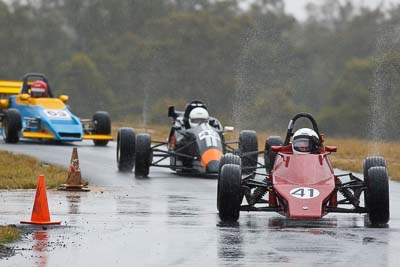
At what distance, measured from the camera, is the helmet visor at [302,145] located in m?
18.4

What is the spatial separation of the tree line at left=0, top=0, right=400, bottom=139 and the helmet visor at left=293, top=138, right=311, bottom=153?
3112 centimetres

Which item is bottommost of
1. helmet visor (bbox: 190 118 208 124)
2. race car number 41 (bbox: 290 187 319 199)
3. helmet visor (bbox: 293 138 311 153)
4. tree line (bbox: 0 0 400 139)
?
race car number 41 (bbox: 290 187 319 199)

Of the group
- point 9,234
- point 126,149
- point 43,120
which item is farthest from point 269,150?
point 9,234

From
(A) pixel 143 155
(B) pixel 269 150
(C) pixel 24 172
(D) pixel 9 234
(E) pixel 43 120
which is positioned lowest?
(D) pixel 9 234

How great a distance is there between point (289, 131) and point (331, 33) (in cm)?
3568

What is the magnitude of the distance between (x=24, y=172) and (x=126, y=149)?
283cm

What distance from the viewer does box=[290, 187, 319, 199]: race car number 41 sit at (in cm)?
1686

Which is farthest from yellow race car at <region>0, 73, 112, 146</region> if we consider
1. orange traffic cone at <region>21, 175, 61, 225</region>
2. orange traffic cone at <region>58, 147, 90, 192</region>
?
orange traffic cone at <region>21, 175, 61, 225</region>

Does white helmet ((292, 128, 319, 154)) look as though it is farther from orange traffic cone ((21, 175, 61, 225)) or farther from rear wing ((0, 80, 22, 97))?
rear wing ((0, 80, 22, 97))

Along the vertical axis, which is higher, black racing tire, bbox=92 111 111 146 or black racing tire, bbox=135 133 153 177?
black racing tire, bbox=92 111 111 146

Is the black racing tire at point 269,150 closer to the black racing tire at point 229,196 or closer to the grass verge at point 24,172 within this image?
the grass verge at point 24,172

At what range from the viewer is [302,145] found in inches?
728

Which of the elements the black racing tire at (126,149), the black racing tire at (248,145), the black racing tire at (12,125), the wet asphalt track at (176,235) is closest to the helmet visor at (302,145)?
the wet asphalt track at (176,235)

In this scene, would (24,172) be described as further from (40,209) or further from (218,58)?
(218,58)
